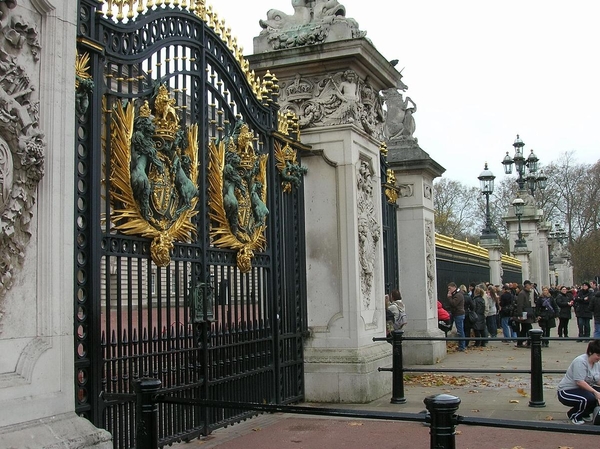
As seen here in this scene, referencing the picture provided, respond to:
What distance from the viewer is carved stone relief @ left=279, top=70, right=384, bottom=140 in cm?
1068

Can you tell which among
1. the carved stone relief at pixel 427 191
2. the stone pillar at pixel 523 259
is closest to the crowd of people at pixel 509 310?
the carved stone relief at pixel 427 191

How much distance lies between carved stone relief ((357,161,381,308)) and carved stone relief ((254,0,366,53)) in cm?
184

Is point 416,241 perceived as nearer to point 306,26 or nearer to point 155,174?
point 306,26

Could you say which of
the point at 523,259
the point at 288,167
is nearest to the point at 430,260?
the point at 288,167

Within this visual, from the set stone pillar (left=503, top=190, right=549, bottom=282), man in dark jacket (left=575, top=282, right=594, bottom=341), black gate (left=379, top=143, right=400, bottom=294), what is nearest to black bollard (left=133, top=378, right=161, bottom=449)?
black gate (left=379, top=143, right=400, bottom=294)

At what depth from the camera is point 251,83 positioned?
9.38 metres

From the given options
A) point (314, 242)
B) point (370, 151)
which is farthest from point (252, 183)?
point (370, 151)

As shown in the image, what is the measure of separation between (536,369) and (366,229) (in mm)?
2940

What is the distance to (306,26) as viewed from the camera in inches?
437

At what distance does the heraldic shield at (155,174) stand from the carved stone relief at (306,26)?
12.1ft

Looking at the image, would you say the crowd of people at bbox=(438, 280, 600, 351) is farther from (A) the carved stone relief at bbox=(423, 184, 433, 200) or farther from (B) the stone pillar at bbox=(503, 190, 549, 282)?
(B) the stone pillar at bbox=(503, 190, 549, 282)

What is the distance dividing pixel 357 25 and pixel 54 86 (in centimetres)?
644

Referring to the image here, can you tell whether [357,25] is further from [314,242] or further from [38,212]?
[38,212]

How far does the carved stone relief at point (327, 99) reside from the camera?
1068 centimetres
